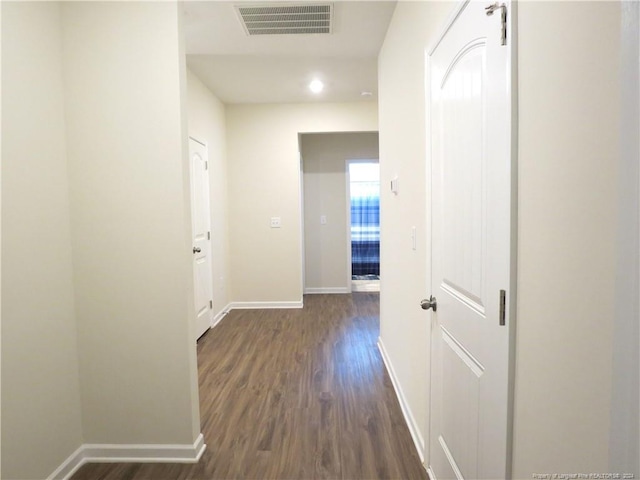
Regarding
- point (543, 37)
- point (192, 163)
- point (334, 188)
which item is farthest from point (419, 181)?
point (334, 188)

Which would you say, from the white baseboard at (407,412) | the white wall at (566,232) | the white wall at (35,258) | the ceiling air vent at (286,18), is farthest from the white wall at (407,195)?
the white wall at (35,258)

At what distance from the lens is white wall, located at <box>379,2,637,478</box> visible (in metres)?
0.63

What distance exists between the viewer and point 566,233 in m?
0.73

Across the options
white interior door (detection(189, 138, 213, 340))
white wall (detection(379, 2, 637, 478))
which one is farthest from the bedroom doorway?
white wall (detection(379, 2, 637, 478))

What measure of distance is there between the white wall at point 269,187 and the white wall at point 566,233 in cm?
406

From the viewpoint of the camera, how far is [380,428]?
216 centimetres

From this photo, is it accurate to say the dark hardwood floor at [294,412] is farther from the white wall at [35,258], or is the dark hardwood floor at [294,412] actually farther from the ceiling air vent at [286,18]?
the ceiling air vent at [286,18]

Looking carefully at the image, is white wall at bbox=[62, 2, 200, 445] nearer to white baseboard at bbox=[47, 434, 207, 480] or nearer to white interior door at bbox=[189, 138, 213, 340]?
white baseboard at bbox=[47, 434, 207, 480]

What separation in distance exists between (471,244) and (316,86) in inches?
134

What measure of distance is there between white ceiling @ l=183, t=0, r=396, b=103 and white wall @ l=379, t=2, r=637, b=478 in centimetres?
203

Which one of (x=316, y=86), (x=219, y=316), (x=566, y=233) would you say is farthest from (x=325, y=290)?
(x=566, y=233)

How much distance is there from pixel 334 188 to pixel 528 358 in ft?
16.7

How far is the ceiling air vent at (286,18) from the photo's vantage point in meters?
2.44

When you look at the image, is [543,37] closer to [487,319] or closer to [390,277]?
[487,319]
